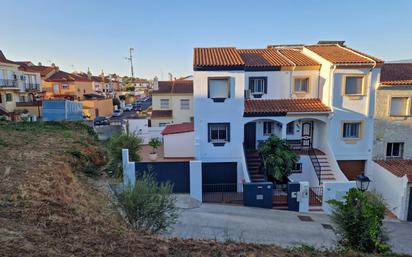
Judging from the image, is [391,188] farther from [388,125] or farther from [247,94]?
[247,94]

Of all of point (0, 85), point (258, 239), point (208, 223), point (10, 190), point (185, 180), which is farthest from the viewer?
point (0, 85)

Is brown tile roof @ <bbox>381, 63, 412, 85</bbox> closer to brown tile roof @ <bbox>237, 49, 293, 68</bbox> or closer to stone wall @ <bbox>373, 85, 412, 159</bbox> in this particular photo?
stone wall @ <bbox>373, 85, 412, 159</bbox>

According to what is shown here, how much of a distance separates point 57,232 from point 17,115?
107 feet

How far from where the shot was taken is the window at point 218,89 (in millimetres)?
17297

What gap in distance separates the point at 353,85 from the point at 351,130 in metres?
2.97

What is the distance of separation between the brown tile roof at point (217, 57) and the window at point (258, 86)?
190 centimetres

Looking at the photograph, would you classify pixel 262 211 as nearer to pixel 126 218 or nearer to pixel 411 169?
pixel 126 218

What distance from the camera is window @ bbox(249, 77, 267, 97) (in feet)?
61.6

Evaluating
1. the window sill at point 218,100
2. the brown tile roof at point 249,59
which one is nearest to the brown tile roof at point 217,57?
the brown tile roof at point 249,59

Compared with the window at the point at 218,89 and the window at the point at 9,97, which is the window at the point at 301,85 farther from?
the window at the point at 9,97

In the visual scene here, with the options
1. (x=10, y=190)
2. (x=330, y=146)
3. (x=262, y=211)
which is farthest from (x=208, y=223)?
(x=330, y=146)

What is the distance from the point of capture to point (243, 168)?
16.8 metres

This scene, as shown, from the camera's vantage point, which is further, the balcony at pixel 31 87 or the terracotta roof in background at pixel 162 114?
the balcony at pixel 31 87

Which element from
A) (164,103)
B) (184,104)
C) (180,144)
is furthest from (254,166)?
(164,103)
